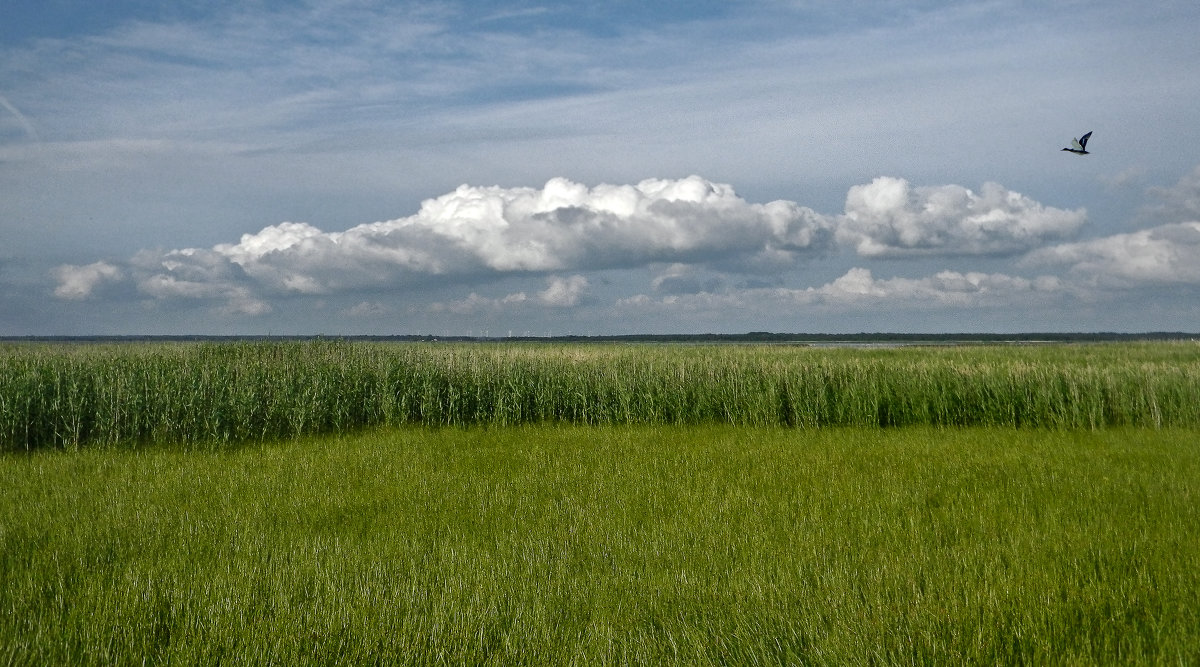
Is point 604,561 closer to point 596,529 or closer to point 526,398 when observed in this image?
point 596,529

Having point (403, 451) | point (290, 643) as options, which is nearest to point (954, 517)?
point (290, 643)

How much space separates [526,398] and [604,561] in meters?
13.2

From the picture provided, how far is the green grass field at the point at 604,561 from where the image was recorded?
16.7ft

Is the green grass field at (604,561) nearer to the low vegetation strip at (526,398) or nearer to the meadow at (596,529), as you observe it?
the meadow at (596,529)

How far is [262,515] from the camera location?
29.4ft

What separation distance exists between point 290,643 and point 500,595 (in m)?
1.61

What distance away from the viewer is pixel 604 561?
6.94 metres

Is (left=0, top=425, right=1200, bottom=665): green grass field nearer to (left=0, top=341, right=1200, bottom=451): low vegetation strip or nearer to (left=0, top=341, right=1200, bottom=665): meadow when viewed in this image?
(left=0, top=341, right=1200, bottom=665): meadow

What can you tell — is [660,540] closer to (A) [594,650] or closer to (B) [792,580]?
(B) [792,580]

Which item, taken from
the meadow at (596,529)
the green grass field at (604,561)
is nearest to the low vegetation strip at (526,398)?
the meadow at (596,529)

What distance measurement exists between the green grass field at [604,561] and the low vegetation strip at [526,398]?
3.23 metres

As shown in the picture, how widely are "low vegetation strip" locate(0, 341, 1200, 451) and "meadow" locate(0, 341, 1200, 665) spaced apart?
0.11 m

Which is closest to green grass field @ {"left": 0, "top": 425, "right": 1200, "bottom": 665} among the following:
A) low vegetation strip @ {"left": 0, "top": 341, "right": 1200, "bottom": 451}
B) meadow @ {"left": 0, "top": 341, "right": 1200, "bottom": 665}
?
meadow @ {"left": 0, "top": 341, "right": 1200, "bottom": 665}

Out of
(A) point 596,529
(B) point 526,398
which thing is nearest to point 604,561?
(A) point 596,529
